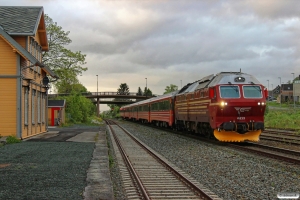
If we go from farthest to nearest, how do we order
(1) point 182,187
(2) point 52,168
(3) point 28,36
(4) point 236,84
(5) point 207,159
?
(3) point 28,36, (4) point 236,84, (5) point 207,159, (2) point 52,168, (1) point 182,187

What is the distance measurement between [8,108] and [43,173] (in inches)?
445

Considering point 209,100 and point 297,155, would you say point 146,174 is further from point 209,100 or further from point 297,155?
point 209,100

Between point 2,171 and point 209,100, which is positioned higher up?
point 209,100

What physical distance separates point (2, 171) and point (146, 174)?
3.64 m

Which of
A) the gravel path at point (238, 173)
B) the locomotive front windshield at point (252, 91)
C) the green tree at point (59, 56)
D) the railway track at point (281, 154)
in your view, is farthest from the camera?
the green tree at point (59, 56)

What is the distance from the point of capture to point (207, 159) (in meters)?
13.5

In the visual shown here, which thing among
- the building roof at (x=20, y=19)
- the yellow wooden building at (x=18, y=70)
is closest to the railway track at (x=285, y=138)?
the yellow wooden building at (x=18, y=70)

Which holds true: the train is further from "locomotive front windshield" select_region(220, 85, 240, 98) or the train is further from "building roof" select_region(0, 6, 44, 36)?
"building roof" select_region(0, 6, 44, 36)

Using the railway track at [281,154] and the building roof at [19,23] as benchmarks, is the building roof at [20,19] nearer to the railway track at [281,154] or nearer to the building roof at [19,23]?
the building roof at [19,23]

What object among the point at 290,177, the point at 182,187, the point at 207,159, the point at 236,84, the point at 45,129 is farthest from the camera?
the point at 45,129

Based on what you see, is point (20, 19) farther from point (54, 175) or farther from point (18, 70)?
point (54, 175)

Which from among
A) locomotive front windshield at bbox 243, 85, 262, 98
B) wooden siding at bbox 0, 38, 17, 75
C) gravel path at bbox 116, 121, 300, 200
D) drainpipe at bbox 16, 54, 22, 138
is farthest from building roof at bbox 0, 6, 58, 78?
locomotive front windshield at bbox 243, 85, 262, 98

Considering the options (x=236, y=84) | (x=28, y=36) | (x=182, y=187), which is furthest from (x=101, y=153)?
(x=28, y=36)

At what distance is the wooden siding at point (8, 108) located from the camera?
784 inches
